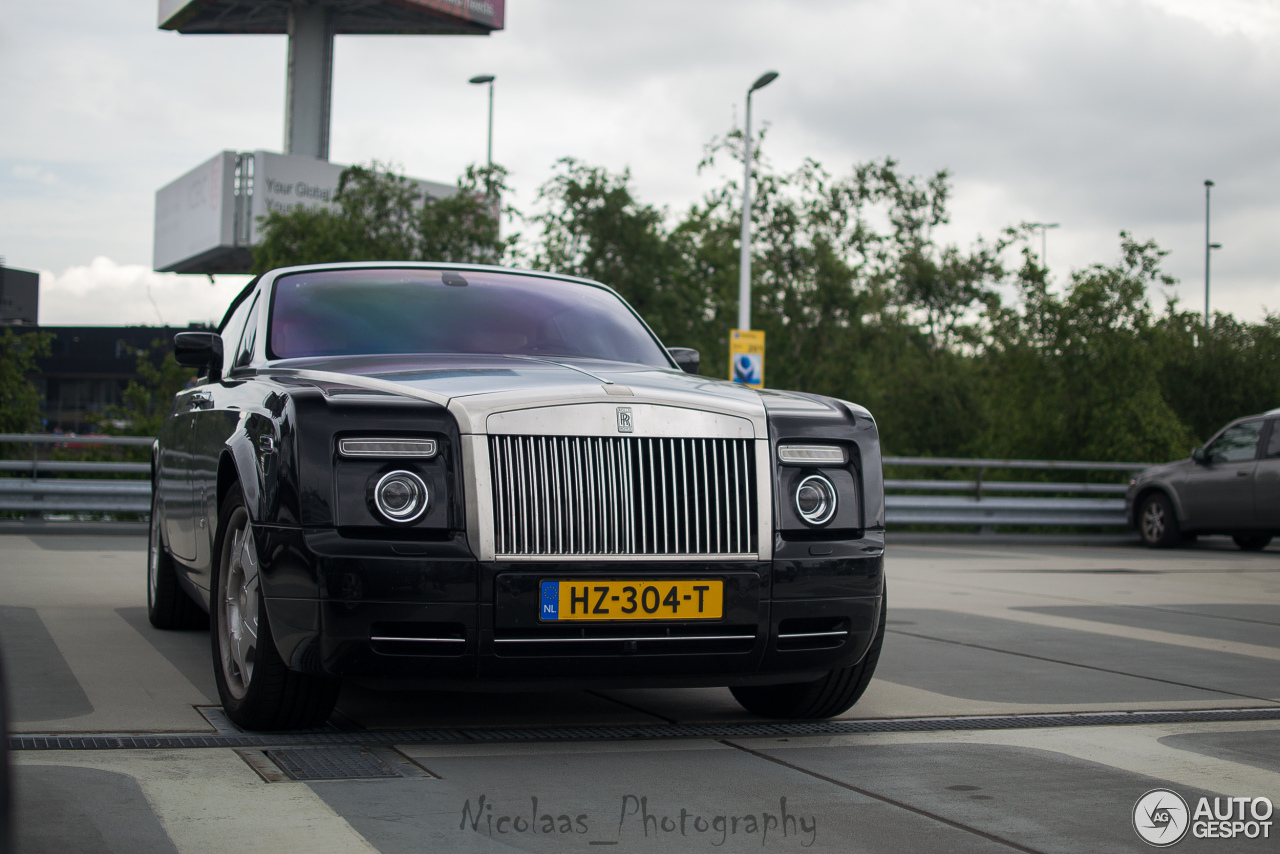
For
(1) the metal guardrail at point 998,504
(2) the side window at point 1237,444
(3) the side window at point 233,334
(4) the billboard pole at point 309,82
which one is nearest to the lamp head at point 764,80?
(1) the metal guardrail at point 998,504

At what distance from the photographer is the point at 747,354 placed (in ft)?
67.2

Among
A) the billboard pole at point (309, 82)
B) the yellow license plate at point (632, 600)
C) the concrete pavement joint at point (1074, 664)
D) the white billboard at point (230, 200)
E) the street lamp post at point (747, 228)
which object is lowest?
the concrete pavement joint at point (1074, 664)

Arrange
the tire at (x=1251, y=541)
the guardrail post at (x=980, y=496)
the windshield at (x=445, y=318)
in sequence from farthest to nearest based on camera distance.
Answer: the guardrail post at (x=980, y=496) → the tire at (x=1251, y=541) → the windshield at (x=445, y=318)

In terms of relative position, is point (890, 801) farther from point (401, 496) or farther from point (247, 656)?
point (247, 656)

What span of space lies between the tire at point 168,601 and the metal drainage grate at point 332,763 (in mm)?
2924

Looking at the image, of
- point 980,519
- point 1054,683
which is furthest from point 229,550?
point 980,519

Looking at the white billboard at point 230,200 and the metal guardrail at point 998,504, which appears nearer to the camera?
the metal guardrail at point 998,504

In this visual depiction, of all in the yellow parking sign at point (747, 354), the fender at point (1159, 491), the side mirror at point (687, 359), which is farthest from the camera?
the yellow parking sign at point (747, 354)

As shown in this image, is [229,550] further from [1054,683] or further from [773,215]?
[773,215]

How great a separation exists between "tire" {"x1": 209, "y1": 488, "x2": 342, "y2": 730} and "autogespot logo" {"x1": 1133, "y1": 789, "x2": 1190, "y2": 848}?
2418mm

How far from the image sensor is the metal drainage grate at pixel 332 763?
394 cm

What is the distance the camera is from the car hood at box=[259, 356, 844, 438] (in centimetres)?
422

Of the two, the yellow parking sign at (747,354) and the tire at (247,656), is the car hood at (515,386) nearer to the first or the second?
the tire at (247,656)

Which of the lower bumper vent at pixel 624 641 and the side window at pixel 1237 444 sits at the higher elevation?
the side window at pixel 1237 444
